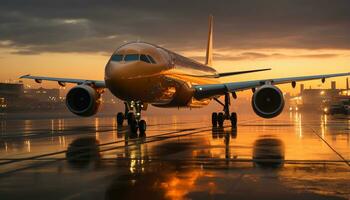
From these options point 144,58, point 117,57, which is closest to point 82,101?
point 117,57

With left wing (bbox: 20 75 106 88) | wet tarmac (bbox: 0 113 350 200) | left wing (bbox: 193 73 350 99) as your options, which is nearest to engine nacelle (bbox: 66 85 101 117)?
left wing (bbox: 20 75 106 88)

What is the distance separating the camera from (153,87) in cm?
2253

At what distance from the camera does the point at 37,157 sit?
13.1m

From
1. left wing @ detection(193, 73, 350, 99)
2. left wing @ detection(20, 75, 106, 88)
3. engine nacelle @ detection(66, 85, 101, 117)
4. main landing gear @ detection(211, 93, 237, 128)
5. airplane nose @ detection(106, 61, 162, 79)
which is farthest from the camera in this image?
main landing gear @ detection(211, 93, 237, 128)

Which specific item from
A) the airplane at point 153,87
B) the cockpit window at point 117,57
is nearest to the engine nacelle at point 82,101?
the airplane at point 153,87

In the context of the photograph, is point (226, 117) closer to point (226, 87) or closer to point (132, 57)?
point (226, 87)

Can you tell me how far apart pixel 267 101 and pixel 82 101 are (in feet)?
34.4

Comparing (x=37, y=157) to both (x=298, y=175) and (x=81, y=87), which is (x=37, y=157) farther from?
(x=81, y=87)

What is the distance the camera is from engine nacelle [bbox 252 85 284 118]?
2588cm

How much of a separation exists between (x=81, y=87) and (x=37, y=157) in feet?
45.5

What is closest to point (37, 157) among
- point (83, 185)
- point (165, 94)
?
point (83, 185)

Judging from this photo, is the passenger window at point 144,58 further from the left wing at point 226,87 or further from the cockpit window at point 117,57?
the left wing at point 226,87

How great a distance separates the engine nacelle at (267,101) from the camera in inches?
1019

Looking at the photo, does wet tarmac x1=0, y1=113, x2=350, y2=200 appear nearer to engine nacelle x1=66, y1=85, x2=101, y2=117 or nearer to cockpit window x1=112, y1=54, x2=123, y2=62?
cockpit window x1=112, y1=54, x2=123, y2=62
